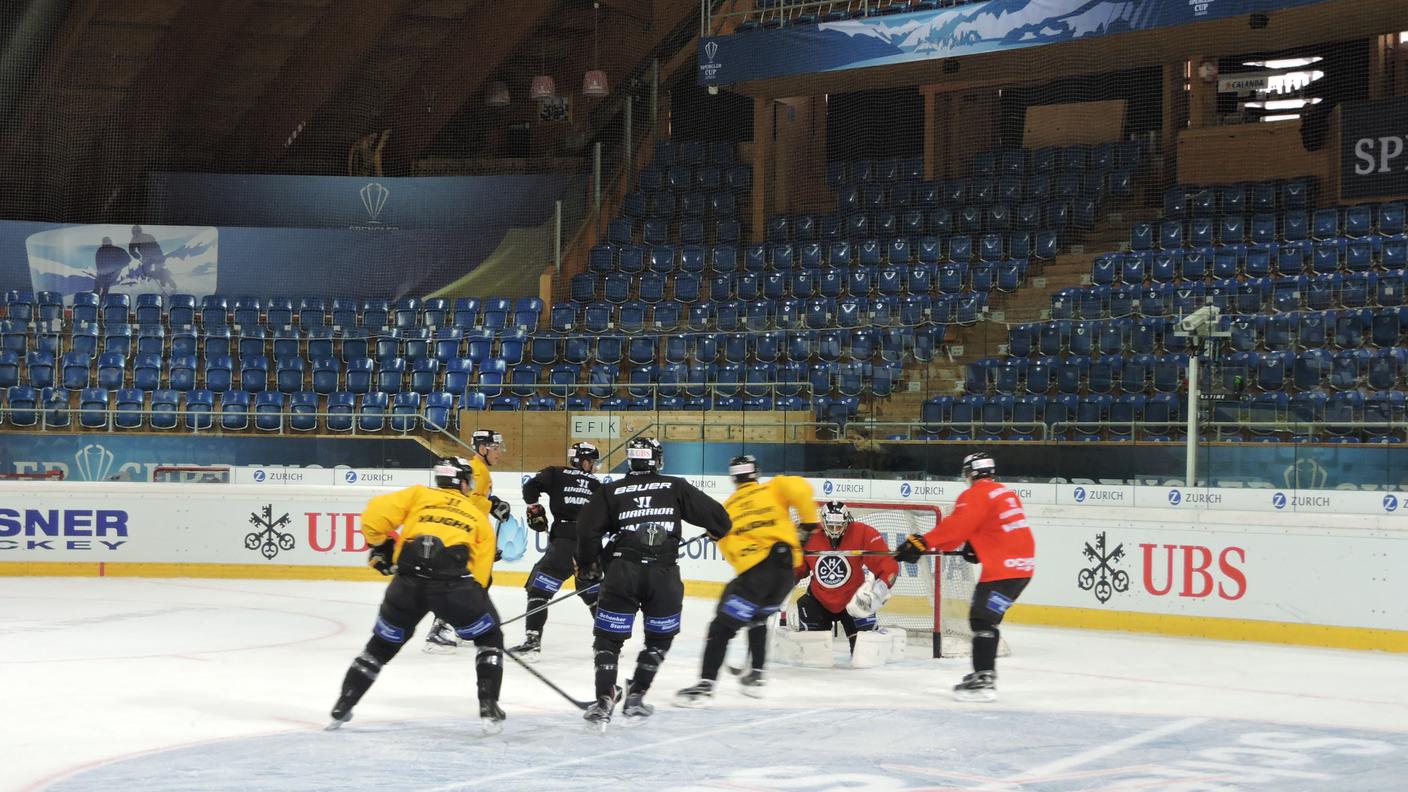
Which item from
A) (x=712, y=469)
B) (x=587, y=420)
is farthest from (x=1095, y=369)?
(x=587, y=420)

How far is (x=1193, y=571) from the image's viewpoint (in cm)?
1294

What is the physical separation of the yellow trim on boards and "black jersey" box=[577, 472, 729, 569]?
5739 millimetres

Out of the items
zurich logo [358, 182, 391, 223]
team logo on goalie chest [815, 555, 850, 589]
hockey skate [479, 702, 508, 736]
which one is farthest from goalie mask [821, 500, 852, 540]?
zurich logo [358, 182, 391, 223]

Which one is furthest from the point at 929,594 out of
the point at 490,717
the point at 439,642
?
the point at 490,717

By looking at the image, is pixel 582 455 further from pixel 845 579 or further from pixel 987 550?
pixel 987 550

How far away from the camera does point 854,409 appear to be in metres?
15.7

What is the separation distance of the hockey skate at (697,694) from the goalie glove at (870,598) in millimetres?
2286

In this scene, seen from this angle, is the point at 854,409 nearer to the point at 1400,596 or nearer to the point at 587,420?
the point at 587,420

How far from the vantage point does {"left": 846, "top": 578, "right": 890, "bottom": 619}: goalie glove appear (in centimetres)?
1121

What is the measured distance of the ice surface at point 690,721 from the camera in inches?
283

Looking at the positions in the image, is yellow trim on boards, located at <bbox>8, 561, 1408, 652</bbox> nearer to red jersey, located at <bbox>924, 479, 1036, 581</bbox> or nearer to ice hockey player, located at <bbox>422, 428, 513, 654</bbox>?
red jersey, located at <bbox>924, 479, 1036, 581</bbox>

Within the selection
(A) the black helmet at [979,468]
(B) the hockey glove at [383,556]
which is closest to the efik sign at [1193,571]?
(A) the black helmet at [979,468]

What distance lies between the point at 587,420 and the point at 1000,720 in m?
9.49

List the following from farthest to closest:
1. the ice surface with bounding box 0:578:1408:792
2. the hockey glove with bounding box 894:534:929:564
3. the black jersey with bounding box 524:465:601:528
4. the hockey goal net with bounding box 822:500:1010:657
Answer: the hockey goal net with bounding box 822:500:1010:657, the black jersey with bounding box 524:465:601:528, the hockey glove with bounding box 894:534:929:564, the ice surface with bounding box 0:578:1408:792
